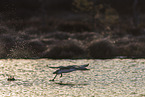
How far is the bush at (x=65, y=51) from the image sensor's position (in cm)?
1855

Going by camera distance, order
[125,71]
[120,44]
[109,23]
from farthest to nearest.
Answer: [109,23] < [120,44] < [125,71]

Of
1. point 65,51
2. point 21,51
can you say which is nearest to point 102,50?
point 65,51

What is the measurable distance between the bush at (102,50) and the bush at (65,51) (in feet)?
2.21

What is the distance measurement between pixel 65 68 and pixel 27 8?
124 ft

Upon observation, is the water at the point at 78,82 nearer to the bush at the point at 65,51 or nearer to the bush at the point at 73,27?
the bush at the point at 65,51

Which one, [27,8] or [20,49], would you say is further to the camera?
[27,8]

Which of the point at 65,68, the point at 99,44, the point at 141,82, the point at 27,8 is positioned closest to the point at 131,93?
the point at 141,82

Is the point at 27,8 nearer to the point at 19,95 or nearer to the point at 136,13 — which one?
the point at 136,13

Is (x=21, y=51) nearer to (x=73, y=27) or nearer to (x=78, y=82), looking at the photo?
(x=78, y=82)

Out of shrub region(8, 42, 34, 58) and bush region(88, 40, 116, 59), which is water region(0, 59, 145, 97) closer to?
shrub region(8, 42, 34, 58)

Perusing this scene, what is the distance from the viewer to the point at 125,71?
1305cm

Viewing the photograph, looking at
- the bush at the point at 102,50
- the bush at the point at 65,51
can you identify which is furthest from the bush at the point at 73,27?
the bush at the point at 102,50

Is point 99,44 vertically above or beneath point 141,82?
above

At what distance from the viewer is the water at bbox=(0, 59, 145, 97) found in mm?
9469
